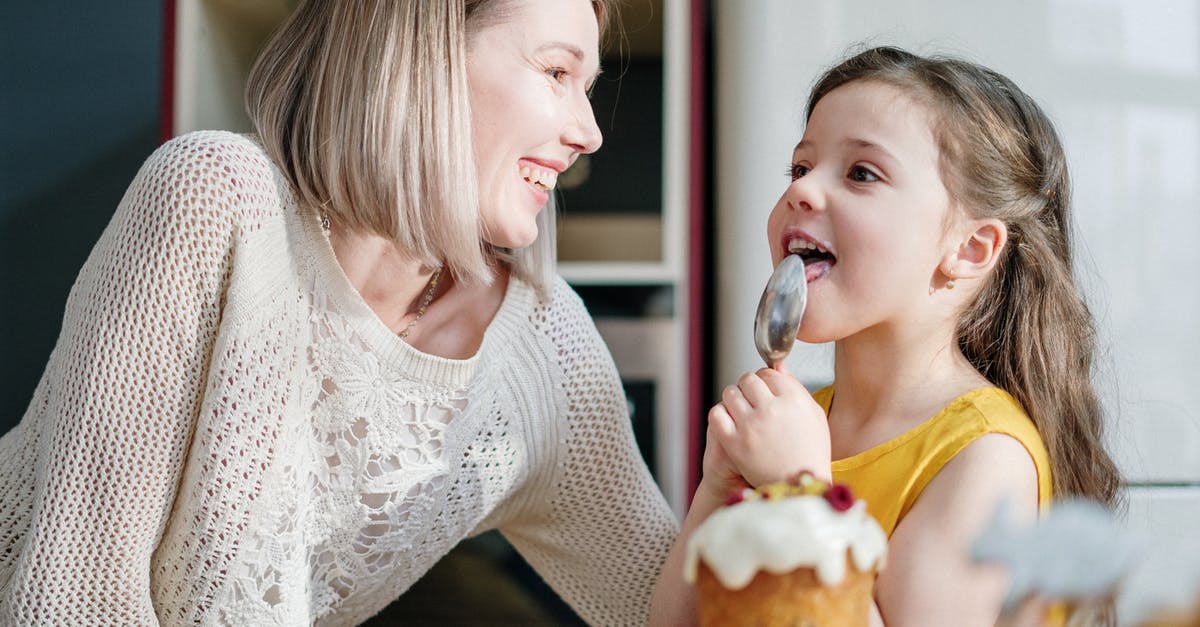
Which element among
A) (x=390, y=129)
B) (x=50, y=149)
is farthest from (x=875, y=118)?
(x=50, y=149)

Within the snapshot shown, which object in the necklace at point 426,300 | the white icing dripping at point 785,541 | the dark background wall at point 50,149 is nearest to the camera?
the white icing dripping at point 785,541

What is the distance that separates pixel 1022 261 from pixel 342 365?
2.00 feet

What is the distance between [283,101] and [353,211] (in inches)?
5.1

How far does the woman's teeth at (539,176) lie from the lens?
3.25ft

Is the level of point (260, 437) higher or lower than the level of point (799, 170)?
lower

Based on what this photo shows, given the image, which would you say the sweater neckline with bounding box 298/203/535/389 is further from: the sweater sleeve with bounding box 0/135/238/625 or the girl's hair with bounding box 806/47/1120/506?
the girl's hair with bounding box 806/47/1120/506

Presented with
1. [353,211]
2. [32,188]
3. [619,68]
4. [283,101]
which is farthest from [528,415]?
[32,188]

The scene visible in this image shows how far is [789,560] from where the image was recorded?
464 millimetres

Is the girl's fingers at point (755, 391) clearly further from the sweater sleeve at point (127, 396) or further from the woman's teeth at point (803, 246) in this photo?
the sweater sleeve at point (127, 396)

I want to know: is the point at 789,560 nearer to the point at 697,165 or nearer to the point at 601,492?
the point at 601,492

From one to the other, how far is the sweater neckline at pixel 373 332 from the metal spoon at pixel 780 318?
1.13 feet

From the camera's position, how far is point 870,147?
0.83 m

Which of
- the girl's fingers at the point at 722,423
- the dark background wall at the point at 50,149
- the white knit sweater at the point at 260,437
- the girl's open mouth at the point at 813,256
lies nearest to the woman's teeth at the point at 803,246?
the girl's open mouth at the point at 813,256

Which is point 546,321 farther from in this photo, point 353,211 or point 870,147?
point 870,147
